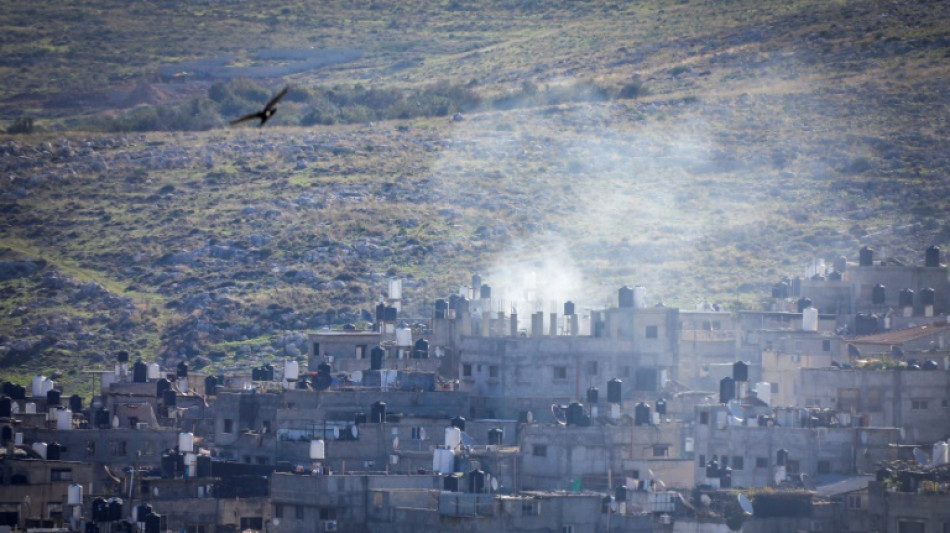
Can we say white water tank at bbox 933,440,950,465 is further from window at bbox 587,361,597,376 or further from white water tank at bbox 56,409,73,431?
white water tank at bbox 56,409,73,431

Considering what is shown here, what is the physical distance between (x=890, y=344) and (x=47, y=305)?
47045mm

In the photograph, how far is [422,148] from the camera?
16412 cm

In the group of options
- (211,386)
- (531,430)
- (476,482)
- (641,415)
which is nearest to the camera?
(476,482)

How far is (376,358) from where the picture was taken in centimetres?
8400

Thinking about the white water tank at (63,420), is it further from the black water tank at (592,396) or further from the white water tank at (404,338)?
the black water tank at (592,396)

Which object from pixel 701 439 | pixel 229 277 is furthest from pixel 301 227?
pixel 701 439

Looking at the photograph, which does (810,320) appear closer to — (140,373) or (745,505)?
(140,373)

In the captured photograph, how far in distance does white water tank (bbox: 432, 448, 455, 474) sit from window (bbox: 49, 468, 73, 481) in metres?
12.1

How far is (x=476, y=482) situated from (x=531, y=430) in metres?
6.63

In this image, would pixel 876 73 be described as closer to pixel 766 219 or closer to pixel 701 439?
pixel 766 219

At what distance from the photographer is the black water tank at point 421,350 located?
86.2 m

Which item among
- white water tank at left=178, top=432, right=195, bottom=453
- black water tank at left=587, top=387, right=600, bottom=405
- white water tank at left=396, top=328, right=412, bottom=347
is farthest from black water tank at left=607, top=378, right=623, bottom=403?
white water tank at left=396, top=328, right=412, bottom=347

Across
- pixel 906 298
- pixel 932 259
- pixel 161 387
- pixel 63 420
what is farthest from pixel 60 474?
pixel 932 259

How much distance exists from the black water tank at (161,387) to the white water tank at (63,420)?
5177 millimetres
